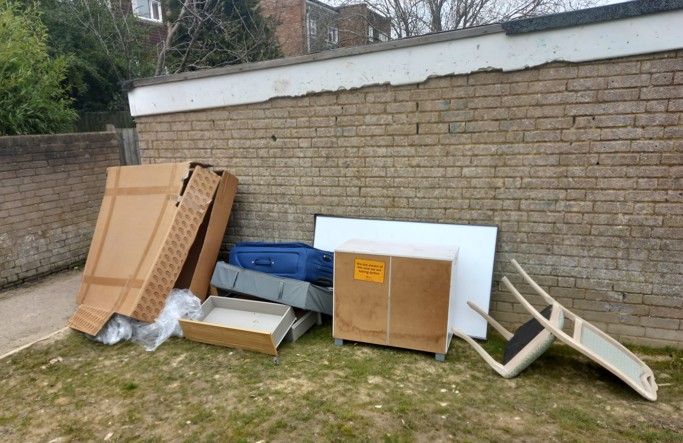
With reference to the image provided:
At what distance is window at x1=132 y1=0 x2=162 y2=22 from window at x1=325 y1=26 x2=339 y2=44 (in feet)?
16.5

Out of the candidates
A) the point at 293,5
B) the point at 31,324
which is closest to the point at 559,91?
the point at 31,324

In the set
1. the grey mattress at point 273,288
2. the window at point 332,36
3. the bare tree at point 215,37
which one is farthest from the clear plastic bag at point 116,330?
the window at point 332,36

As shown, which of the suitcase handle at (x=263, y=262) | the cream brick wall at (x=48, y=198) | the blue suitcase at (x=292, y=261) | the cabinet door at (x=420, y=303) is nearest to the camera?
the cabinet door at (x=420, y=303)

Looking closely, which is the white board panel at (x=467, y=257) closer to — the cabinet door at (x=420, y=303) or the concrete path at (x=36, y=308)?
the cabinet door at (x=420, y=303)

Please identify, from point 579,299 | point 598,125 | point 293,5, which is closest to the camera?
point 598,125

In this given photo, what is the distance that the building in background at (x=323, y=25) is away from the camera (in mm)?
12188

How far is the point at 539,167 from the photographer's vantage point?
341 centimetres

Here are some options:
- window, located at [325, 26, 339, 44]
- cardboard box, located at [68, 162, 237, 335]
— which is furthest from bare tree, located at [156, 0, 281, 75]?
cardboard box, located at [68, 162, 237, 335]

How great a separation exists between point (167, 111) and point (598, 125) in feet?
14.5

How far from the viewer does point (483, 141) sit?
11.6 feet

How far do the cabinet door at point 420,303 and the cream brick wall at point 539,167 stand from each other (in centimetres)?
82

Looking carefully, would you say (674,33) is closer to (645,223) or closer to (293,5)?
(645,223)

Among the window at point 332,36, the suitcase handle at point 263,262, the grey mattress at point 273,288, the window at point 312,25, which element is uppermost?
the window at point 312,25

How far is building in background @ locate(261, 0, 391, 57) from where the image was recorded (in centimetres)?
1219
